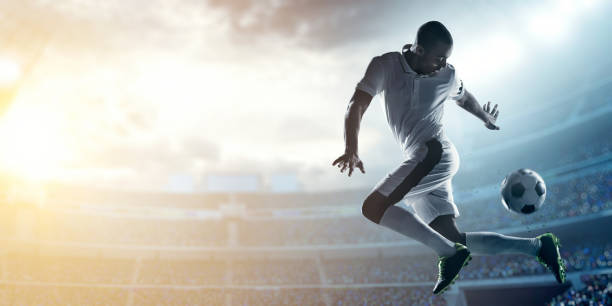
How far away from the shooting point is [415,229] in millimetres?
3107

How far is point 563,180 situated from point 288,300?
18.2 meters

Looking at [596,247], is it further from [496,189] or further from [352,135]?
[352,135]

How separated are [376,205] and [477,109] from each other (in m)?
1.67

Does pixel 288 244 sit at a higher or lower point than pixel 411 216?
lower

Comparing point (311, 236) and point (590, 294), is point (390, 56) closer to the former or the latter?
point (590, 294)

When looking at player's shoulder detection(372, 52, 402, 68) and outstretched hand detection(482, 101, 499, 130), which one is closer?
player's shoulder detection(372, 52, 402, 68)

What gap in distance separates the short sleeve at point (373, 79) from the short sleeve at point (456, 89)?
74 centimetres

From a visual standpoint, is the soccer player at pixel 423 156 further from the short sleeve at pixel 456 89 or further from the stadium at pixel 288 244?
the stadium at pixel 288 244

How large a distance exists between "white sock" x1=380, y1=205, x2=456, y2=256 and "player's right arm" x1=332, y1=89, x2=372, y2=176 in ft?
1.69

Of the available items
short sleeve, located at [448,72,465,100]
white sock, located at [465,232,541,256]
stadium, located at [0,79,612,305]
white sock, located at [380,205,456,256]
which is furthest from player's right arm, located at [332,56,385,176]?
stadium, located at [0,79,612,305]

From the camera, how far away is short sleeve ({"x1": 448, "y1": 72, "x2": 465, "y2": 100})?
3569mm

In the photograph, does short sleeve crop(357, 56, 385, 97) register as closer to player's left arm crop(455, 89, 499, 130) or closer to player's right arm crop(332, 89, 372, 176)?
player's right arm crop(332, 89, 372, 176)

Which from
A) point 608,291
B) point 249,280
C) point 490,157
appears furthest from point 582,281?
point 249,280

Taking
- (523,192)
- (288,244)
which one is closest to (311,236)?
(288,244)
